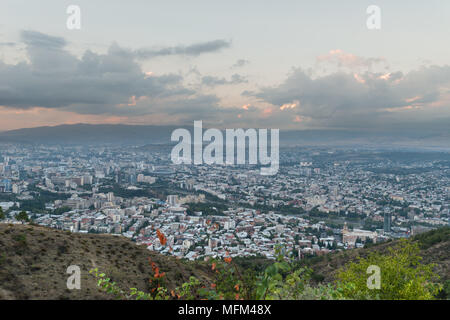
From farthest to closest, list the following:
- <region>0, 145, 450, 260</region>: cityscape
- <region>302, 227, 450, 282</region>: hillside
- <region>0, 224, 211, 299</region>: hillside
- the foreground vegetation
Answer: <region>0, 145, 450, 260</region>: cityscape, <region>302, 227, 450, 282</region>: hillside, <region>0, 224, 211, 299</region>: hillside, the foreground vegetation

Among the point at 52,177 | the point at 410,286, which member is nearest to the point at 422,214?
the point at 410,286

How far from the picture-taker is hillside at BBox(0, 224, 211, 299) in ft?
18.8

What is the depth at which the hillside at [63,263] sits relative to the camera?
18.8 ft

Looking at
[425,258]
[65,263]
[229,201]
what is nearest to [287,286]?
[65,263]

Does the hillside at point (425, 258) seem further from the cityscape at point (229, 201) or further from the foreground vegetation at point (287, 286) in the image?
the foreground vegetation at point (287, 286)

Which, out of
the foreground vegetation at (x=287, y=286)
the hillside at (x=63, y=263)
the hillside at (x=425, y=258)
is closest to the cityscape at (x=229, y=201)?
the hillside at (x=425, y=258)

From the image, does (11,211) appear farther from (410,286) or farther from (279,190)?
(279,190)

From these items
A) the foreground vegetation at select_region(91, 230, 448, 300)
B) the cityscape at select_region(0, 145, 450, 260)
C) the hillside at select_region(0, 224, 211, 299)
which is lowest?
the cityscape at select_region(0, 145, 450, 260)

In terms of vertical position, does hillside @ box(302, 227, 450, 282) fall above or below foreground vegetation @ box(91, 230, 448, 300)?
below

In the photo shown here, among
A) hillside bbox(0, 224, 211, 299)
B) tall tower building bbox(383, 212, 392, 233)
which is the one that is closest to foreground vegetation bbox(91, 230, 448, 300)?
hillside bbox(0, 224, 211, 299)

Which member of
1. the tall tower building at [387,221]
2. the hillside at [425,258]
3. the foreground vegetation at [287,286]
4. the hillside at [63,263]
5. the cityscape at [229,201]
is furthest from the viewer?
the tall tower building at [387,221]

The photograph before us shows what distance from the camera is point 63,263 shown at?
293 inches

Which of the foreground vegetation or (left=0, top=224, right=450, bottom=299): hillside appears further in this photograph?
(left=0, top=224, right=450, bottom=299): hillside

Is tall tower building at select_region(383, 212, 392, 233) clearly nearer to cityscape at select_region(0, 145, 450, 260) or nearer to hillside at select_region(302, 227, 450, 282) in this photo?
cityscape at select_region(0, 145, 450, 260)
